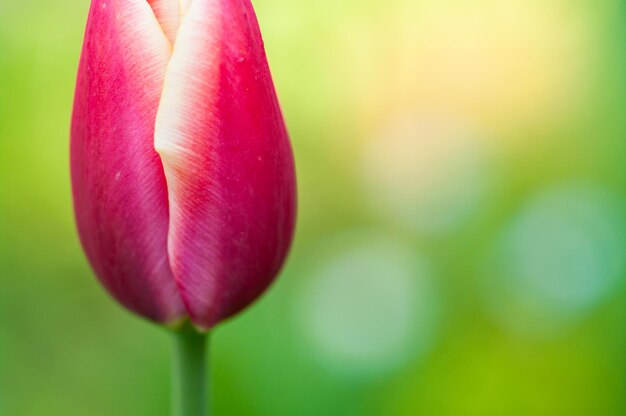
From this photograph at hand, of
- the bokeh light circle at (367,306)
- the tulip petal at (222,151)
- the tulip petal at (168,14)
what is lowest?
the bokeh light circle at (367,306)

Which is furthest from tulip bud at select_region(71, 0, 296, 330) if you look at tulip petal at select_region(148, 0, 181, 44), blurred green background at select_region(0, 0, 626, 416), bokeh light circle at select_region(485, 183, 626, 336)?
bokeh light circle at select_region(485, 183, 626, 336)

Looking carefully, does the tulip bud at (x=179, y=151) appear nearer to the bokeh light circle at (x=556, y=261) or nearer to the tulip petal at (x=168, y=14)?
the tulip petal at (x=168, y=14)

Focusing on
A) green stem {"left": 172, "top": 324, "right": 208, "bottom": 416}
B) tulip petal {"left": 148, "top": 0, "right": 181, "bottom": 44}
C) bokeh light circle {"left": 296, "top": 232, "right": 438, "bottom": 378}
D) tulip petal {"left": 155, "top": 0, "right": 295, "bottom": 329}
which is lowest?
bokeh light circle {"left": 296, "top": 232, "right": 438, "bottom": 378}

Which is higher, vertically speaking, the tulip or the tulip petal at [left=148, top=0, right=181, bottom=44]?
the tulip petal at [left=148, top=0, right=181, bottom=44]

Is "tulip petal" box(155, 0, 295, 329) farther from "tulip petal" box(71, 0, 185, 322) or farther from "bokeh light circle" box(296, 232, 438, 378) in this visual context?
"bokeh light circle" box(296, 232, 438, 378)

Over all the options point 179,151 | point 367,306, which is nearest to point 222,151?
point 179,151

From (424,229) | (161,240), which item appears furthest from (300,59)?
(161,240)

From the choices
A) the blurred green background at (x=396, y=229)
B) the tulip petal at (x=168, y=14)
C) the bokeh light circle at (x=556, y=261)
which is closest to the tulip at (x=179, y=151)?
the tulip petal at (x=168, y=14)

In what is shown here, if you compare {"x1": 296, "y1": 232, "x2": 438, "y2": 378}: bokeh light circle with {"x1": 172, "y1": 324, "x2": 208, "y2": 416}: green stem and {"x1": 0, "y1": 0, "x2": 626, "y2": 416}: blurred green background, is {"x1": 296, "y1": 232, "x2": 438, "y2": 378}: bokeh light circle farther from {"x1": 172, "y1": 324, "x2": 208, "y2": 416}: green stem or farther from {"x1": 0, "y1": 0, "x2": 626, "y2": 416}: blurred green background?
{"x1": 172, "y1": 324, "x2": 208, "y2": 416}: green stem

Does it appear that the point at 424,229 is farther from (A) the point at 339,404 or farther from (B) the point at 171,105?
(B) the point at 171,105

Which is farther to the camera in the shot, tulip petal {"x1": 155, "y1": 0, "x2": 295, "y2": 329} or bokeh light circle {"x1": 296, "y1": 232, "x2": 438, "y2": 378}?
bokeh light circle {"x1": 296, "y1": 232, "x2": 438, "y2": 378}

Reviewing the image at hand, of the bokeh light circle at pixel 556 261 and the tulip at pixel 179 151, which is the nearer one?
the tulip at pixel 179 151
